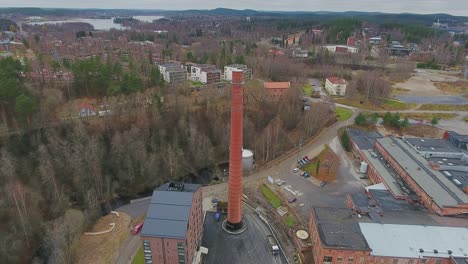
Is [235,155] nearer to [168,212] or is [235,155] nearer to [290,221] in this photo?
[168,212]

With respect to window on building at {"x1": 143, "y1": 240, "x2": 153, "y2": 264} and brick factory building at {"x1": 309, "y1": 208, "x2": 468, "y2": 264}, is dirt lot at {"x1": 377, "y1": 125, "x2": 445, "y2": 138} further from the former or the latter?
window on building at {"x1": 143, "y1": 240, "x2": 153, "y2": 264}

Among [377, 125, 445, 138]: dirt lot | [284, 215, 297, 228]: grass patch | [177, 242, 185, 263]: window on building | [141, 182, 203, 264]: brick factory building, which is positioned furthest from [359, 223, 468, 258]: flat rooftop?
[377, 125, 445, 138]: dirt lot

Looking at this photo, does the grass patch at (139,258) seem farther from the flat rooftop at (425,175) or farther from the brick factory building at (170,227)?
the flat rooftop at (425,175)

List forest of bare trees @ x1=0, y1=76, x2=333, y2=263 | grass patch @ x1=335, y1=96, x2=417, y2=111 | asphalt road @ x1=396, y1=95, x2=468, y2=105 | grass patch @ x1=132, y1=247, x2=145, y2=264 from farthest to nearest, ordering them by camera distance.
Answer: asphalt road @ x1=396, y1=95, x2=468, y2=105, grass patch @ x1=335, y1=96, x2=417, y2=111, forest of bare trees @ x1=0, y1=76, x2=333, y2=263, grass patch @ x1=132, y1=247, x2=145, y2=264

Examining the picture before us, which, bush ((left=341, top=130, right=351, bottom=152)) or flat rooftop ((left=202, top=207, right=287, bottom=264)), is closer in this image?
flat rooftop ((left=202, top=207, right=287, bottom=264))

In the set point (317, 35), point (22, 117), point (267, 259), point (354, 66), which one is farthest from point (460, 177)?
point (317, 35)

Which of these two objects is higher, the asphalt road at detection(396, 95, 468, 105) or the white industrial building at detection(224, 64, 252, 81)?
the white industrial building at detection(224, 64, 252, 81)
